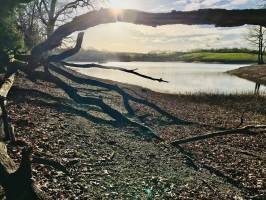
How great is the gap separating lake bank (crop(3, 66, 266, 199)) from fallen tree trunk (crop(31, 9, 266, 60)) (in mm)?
4632

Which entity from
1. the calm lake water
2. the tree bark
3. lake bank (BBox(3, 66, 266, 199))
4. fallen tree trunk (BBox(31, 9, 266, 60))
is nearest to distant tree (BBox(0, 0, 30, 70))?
lake bank (BBox(3, 66, 266, 199))

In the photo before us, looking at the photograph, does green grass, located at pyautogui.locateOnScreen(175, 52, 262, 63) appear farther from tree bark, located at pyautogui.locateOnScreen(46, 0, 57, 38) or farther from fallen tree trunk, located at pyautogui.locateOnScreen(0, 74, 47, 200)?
fallen tree trunk, located at pyautogui.locateOnScreen(0, 74, 47, 200)

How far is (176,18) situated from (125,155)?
17.6 feet

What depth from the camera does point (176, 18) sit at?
11859mm

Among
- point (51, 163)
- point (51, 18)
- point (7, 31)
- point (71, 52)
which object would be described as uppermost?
point (51, 18)

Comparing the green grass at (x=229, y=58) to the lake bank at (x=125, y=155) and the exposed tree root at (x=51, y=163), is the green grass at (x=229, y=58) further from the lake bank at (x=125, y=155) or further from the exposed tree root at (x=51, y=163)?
the exposed tree root at (x=51, y=163)

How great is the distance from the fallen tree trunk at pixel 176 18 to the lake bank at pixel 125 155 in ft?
15.2

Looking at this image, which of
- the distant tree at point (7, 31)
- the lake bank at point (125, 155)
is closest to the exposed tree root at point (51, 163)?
the lake bank at point (125, 155)

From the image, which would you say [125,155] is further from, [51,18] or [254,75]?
[254,75]

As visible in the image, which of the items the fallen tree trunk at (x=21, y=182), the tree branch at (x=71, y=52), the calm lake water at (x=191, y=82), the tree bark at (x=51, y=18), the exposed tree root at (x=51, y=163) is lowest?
the calm lake water at (x=191, y=82)

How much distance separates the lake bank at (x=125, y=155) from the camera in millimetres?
10312

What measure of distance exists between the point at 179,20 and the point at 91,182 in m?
5.79

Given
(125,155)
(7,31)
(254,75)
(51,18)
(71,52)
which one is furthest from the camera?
(254,75)

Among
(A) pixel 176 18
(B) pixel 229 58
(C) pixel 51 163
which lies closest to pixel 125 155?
(C) pixel 51 163
